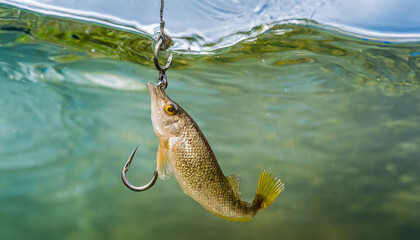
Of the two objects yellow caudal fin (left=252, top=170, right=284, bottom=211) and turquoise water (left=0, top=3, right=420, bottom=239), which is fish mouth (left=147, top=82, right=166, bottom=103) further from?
turquoise water (left=0, top=3, right=420, bottom=239)

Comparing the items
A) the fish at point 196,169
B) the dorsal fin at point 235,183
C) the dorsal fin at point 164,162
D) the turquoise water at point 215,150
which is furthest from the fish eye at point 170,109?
the turquoise water at point 215,150

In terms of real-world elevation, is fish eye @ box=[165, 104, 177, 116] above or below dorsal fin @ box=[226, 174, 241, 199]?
above

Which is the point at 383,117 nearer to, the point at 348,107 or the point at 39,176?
the point at 348,107

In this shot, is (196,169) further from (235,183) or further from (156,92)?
(156,92)

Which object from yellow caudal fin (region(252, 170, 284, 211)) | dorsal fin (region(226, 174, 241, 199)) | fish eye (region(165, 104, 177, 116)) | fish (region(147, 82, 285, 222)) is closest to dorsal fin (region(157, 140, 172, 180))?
fish (region(147, 82, 285, 222))

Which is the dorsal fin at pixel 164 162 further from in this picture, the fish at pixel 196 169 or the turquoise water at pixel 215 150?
the turquoise water at pixel 215 150

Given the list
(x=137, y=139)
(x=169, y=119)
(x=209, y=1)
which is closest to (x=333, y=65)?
(x=209, y=1)
